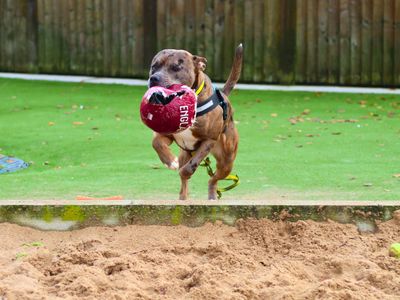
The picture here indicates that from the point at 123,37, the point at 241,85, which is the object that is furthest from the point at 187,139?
the point at 123,37

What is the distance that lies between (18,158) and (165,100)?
207 inches

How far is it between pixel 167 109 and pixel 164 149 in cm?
115

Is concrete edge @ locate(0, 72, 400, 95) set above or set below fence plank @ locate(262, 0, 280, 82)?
below

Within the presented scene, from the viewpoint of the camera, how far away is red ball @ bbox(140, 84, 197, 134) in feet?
20.7

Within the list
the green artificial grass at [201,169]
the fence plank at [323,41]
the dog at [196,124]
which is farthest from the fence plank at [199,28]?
the dog at [196,124]

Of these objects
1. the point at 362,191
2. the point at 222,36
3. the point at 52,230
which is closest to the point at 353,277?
the point at 52,230

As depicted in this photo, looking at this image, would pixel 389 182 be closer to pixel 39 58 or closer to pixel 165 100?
pixel 165 100

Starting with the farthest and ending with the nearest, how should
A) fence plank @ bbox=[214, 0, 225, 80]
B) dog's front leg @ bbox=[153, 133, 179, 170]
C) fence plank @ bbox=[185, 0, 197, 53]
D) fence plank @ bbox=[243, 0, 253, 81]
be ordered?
fence plank @ bbox=[185, 0, 197, 53], fence plank @ bbox=[214, 0, 225, 80], fence plank @ bbox=[243, 0, 253, 81], dog's front leg @ bbox=[153, 133, 179, 170]

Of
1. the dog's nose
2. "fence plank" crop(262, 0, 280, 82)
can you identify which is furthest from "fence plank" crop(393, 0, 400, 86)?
the dog's nose

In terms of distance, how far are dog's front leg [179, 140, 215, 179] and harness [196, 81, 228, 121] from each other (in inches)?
→ 10.0

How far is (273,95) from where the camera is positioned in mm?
16672

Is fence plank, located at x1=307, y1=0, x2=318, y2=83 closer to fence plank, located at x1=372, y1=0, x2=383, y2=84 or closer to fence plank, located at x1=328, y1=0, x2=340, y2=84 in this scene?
fence plank, located at x1=328, y1=0, x2=340, y2=84

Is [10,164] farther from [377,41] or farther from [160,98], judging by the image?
[377,41]

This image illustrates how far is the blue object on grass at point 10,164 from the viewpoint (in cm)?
1059
